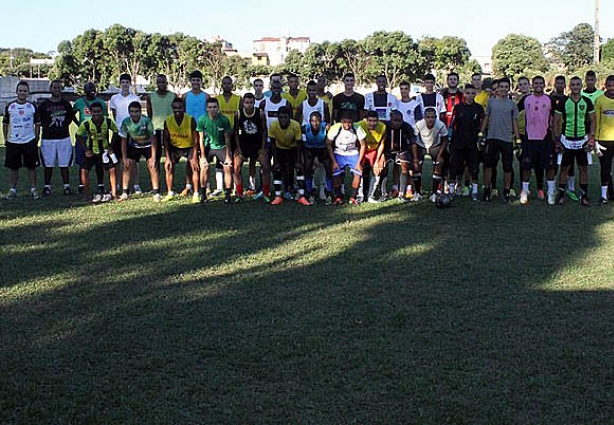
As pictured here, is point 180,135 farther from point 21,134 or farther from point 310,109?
point 21,134

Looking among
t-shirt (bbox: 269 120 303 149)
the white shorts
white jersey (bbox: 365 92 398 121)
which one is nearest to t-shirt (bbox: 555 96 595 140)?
white jersey (bbox: 365 92 398 121)

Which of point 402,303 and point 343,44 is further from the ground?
point 343,44

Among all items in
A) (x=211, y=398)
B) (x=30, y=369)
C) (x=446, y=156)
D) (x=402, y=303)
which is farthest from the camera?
(x=446, y=156)

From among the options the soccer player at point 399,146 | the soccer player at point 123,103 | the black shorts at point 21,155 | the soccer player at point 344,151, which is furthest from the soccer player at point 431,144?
the black shorts at point 21,155

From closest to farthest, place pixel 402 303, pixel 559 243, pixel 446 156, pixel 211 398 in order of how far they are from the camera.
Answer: pixel 211 398, pixel 402 303, pixel 559 243, pixel 446 156

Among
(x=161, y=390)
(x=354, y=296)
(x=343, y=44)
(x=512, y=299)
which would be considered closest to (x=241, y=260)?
(x=354, y=296)

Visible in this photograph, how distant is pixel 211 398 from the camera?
4.55 metres

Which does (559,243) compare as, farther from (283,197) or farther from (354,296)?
(283,197)

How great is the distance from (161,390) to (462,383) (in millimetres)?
1901

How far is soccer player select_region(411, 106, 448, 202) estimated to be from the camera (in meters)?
11.8

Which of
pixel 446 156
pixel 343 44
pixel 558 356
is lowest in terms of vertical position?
pixel 558 356

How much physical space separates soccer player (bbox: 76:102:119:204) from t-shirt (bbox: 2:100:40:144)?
0.91 meters

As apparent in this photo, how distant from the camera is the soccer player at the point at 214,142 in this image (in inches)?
461

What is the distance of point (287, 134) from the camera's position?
38.2 ft
